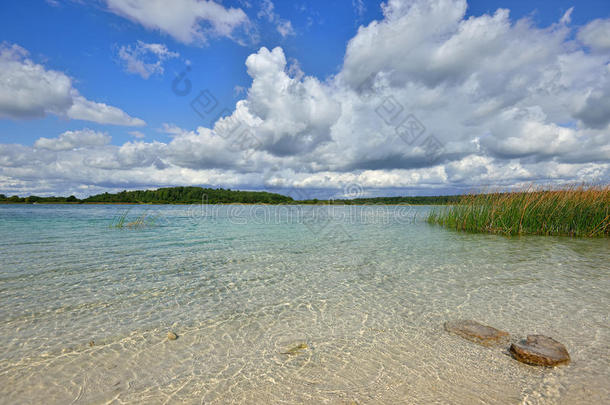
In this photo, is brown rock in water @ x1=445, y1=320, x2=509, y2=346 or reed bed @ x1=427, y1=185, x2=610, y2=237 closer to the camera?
brown rock in water @ x1=445, y1=320, x2=509, y2=346

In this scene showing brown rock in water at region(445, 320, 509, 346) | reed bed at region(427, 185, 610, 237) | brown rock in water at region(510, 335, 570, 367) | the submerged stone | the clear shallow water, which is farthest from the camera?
reed bed at region(427, 185, 610, 237)

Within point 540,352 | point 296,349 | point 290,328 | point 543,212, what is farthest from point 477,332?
point 543,212

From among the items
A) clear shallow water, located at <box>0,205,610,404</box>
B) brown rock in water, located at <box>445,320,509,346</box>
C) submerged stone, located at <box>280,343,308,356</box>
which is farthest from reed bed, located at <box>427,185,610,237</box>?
submerged stone, located at <box>280,343,308,356</box>

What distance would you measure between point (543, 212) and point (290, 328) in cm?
1659

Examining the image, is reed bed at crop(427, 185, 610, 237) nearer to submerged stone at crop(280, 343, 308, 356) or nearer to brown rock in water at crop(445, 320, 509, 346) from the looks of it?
brown rock in water at crop(445, 320, 509, 346)

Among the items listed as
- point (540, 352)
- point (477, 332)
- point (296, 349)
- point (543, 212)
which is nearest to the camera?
point (540, 352)

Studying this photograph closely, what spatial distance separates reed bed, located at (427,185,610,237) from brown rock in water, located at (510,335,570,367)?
14.1 metres

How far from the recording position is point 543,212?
48.8 feet

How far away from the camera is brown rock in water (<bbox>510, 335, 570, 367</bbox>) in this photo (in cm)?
311

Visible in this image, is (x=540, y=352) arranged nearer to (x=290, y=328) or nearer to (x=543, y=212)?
(x=290, y=328)

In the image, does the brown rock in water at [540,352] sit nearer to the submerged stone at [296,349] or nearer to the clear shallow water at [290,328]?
the clear shallow water at [290,328]

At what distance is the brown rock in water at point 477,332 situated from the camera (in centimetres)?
369

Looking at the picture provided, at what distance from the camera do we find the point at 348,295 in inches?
222

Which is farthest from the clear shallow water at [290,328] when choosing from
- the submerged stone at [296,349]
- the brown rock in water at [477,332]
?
the brown rock in water at [477,332]
